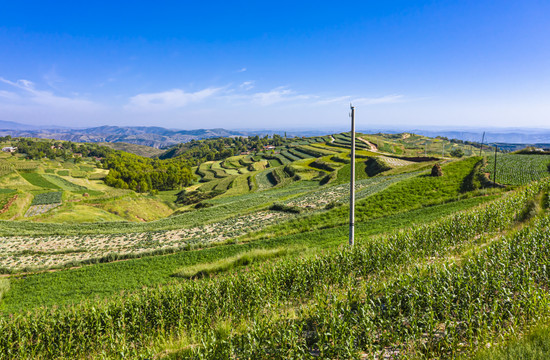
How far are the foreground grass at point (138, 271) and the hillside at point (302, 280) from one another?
15cm

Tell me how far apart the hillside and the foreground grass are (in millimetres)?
152

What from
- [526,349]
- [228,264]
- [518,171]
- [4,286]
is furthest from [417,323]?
[518,171]

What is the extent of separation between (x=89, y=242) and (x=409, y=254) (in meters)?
33.2

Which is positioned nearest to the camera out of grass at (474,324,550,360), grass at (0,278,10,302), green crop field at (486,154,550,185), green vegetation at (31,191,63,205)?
grass at (474,324,550,360)

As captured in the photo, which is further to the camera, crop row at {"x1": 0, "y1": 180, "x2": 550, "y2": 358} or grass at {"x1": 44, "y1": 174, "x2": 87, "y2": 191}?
grass at {"x1": 44, "y1": 174, "x2": 87, "y2": 191}

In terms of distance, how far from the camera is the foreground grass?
15.4 metres

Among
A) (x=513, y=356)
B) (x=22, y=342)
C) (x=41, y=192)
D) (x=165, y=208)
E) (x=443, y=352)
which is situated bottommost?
Result: (x=165, y=208)

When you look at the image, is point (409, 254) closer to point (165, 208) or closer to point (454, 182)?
point (454, 182)

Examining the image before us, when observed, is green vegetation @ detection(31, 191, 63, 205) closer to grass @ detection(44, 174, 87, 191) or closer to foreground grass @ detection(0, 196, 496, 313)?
grass @ detection(44, 174, 87, 191)

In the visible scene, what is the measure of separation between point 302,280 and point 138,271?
1429cm

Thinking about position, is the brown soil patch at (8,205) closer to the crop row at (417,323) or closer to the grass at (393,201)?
the grass at (393,201)

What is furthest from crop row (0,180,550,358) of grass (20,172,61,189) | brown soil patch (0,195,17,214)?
grass (20,172,61,189)

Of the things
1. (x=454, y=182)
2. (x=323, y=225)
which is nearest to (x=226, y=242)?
(x=323, y=225)

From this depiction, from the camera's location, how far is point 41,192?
75375mm
